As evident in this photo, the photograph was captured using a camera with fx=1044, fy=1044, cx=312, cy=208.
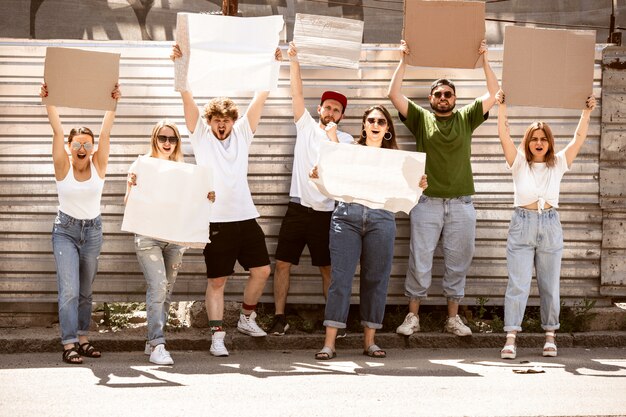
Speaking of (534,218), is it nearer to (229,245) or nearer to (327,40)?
(327,40)

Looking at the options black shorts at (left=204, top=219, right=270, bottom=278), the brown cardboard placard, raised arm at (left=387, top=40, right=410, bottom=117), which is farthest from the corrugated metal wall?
black shorts at (left=204, top=219, right=270, bottom=278)

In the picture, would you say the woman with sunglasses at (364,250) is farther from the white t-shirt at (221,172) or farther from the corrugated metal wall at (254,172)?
the corrugated metal wall at (254,172)

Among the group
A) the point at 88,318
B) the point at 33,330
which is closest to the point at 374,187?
the point at 88,318

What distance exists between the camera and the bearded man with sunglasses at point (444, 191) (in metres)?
9.25

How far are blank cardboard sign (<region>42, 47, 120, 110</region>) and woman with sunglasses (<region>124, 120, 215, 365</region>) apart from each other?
690mm

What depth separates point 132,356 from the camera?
29.2ft

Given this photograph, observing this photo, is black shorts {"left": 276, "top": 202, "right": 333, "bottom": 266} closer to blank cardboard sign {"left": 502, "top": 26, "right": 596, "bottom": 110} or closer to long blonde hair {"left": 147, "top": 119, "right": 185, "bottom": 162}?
long blonde hair {"left": 147, "top": 119, "right": 185, "bottom": 162}

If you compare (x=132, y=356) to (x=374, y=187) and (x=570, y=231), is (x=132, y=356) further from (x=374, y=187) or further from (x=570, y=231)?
(x=570, y=231)

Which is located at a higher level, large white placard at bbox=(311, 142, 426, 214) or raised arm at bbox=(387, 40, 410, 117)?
raised arm at bbox=(387, 40, 410, 117)

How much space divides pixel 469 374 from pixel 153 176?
2965 millimetres

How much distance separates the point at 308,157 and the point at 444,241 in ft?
4.75

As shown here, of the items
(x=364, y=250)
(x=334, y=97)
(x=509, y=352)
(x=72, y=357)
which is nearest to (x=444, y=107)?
(x=334, y=97)

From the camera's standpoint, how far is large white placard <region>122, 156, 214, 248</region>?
27.6 feet

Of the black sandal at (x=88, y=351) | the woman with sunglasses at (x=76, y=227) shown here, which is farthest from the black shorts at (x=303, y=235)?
the black sandal at (x=88, y=351)
